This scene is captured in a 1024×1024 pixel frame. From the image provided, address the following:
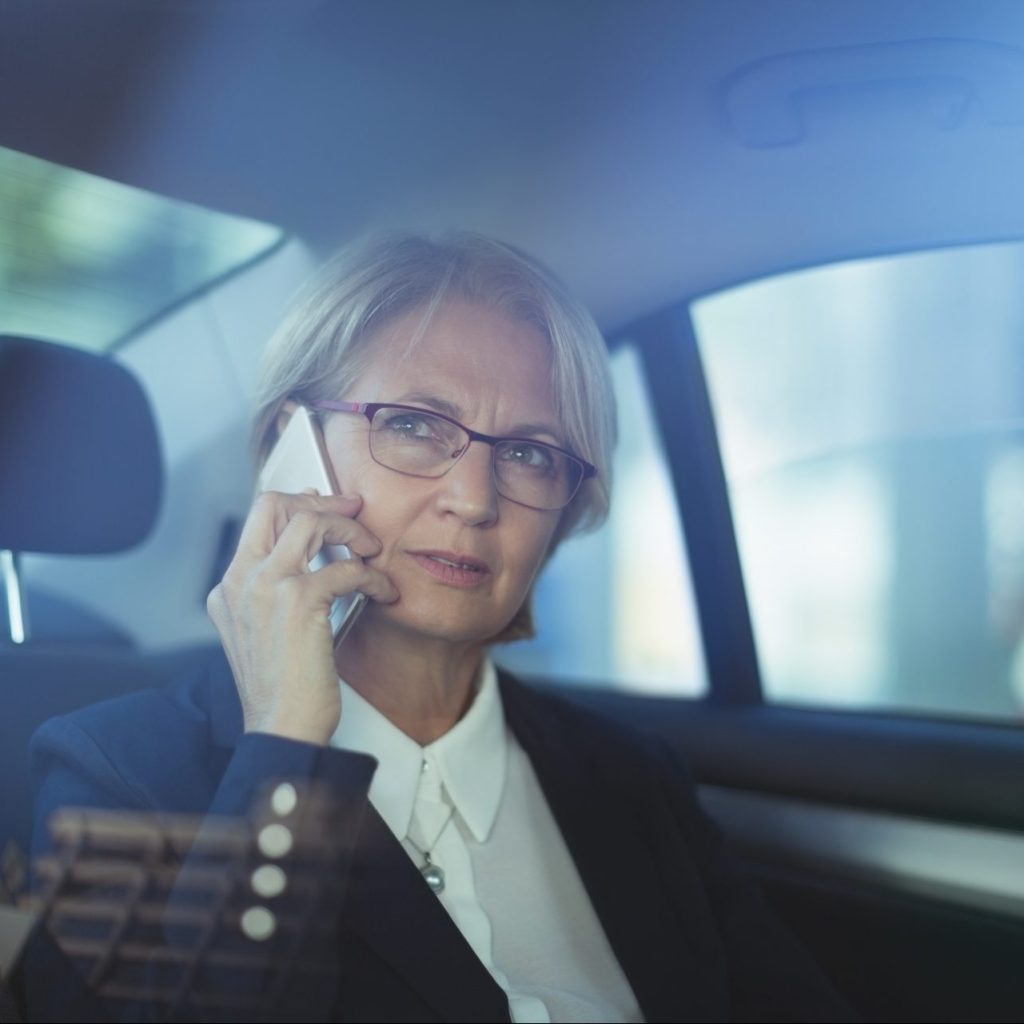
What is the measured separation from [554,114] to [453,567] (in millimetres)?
660

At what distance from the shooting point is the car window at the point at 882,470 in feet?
6.62

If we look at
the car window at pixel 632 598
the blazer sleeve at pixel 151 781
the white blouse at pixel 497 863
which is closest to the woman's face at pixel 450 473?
the white blouse at pixel 497 863

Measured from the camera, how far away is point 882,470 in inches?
194

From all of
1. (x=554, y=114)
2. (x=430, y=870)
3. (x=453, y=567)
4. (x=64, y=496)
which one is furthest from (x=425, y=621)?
(x=554, y=114)

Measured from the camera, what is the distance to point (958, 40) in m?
1.29

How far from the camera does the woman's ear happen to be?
1.26 metres

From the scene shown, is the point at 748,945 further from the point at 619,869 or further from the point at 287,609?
the point at 287,609

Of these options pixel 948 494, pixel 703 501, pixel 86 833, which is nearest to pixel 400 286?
pixel 86 833

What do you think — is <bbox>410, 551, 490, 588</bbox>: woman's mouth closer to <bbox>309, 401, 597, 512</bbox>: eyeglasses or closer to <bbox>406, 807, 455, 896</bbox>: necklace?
<bbox>309, 401, 597, 512</bbox>: eyeglasses

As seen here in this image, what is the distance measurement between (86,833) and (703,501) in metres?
1.79

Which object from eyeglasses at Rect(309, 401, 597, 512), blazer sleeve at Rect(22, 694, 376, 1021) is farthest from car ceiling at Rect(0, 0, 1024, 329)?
blazer sleeve at Rect(22, 694, 376, 1021)

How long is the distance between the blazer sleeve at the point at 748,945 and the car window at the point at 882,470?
0.76 meters

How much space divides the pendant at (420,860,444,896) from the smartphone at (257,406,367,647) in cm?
29

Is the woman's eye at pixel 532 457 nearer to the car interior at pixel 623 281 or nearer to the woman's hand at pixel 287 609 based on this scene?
the woman's hand at pixel 287 609
